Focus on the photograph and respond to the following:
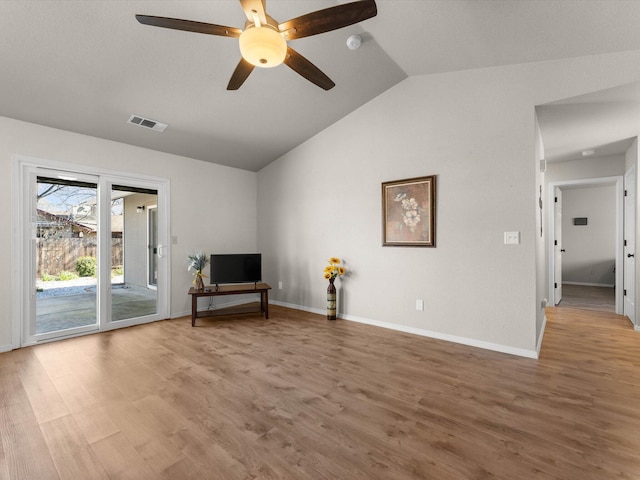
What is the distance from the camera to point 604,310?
4.80m

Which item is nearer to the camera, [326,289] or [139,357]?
[139,357]

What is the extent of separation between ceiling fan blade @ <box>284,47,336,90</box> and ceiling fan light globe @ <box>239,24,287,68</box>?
182 millimetres

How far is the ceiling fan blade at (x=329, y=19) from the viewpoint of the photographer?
177 centimetres

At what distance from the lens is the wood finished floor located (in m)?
1.57

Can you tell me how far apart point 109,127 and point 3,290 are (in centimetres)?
218

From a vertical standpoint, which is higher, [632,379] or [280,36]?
[280,36]

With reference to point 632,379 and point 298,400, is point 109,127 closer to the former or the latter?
point 298,400

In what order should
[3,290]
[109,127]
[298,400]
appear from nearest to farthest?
[298,400]
[3,290]
[109,127]

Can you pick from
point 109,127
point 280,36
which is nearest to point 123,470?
point 280,36

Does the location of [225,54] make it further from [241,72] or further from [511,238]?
[511,238]

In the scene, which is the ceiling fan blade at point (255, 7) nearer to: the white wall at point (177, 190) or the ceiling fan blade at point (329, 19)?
the ceiling fan blade at point (329, 19)

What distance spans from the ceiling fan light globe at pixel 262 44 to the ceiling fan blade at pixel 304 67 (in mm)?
182

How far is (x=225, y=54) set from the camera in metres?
2.88

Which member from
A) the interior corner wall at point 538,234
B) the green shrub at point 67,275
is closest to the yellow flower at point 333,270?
the interior corner wall at point 538,234
